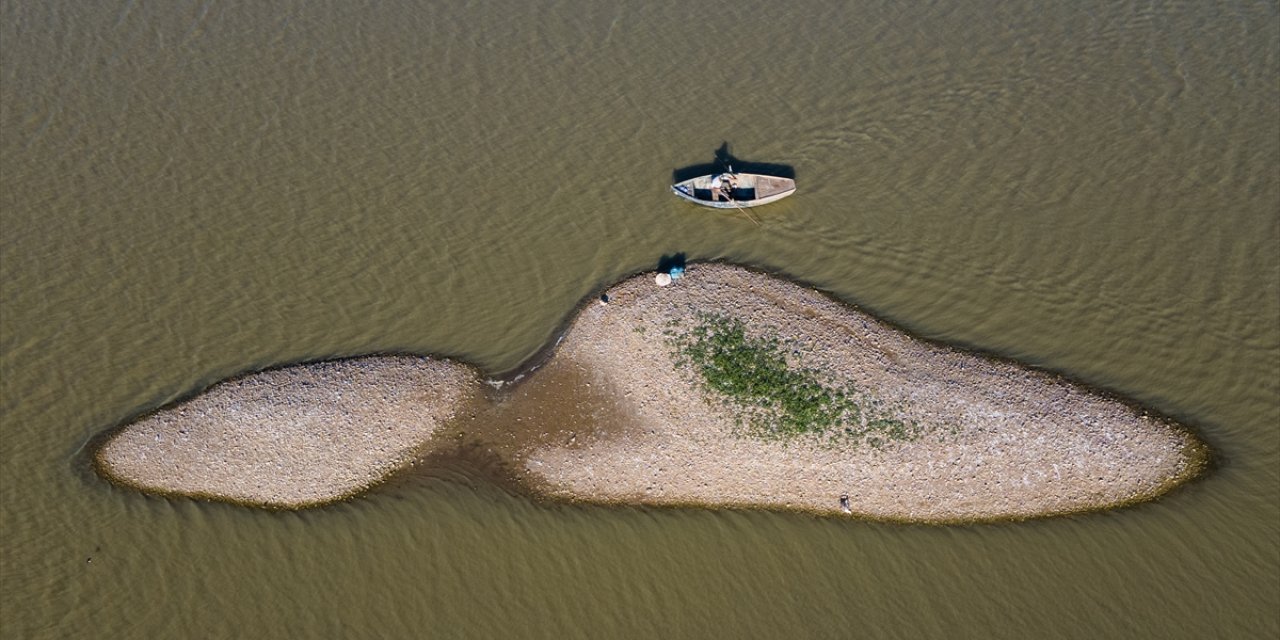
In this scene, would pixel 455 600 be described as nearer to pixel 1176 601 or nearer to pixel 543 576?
pixel 543 576

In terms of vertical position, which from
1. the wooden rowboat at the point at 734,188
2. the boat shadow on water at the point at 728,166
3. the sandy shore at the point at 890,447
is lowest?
the sandy shore at the point at 890,447

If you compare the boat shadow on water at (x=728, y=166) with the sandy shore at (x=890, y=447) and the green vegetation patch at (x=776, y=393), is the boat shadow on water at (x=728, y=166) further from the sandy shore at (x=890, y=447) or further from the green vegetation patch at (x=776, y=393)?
the green vegetation patch at (x=776, y=393)

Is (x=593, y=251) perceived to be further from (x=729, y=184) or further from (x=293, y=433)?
(x=293, y=433)

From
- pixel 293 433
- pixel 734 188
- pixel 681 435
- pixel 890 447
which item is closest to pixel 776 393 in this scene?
pixel 681 435

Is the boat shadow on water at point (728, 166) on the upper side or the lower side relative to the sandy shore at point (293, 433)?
upper

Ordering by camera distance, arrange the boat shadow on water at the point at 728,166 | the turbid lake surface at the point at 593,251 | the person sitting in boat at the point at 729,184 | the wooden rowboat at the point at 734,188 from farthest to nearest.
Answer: the boat shadow on water at the point at 728,166, the person sitting in boat at the point at 729,184, the wooden rowboat at the point at 734,188, the turbid lake surface at the point at 593,251

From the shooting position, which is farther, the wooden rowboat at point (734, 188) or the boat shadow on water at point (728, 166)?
the boat shadow on water at point (728, 166)

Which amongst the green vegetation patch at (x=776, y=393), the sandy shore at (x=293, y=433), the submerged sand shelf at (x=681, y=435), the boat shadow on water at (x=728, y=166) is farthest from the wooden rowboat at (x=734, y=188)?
the sandy shore at (x=293, y=433)
